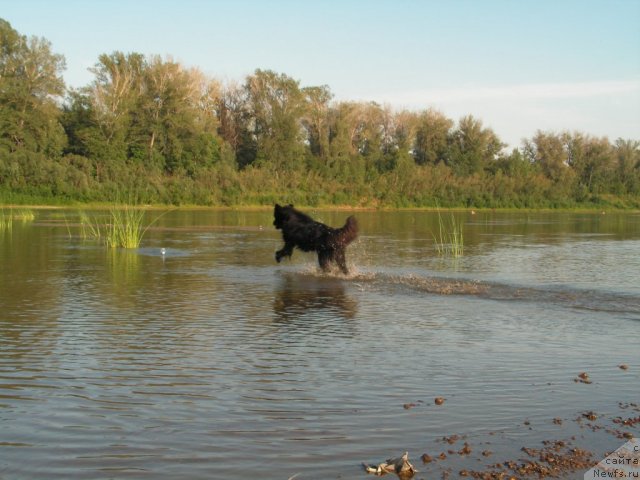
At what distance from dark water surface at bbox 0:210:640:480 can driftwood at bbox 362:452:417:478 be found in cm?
12

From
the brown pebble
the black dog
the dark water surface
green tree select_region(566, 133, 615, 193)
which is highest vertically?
green tree select_region(566, 133, 615, 193)

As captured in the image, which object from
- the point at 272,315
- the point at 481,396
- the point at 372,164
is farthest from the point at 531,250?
the point at 372,164

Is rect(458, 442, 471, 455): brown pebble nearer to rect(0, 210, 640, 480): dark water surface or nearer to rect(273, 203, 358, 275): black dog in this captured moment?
rect(0, 210, 640, 480): dark water surface

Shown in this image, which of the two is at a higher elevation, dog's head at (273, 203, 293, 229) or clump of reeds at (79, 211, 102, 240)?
dog's head at (273, 203, 293, 229)

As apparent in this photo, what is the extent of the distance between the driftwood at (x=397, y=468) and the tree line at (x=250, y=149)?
172ft

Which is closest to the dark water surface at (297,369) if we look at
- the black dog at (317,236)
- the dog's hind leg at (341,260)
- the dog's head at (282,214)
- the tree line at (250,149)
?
the dog's hind leg at (341,260)

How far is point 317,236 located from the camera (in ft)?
59.6

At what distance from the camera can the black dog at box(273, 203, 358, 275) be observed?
1761 cm

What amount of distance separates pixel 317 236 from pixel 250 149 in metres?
67.4

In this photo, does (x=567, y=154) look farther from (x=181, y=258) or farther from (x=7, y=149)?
(x=181, y=258)

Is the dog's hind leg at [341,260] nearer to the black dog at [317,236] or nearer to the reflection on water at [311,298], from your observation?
the black dog at [317,236]

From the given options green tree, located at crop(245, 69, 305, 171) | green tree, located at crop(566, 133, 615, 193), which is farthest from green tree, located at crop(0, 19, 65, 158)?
green tree, located at crop(566, 133, 615, 193)

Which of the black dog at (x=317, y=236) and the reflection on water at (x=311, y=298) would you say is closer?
the reflection on water at (x=311, y=298)

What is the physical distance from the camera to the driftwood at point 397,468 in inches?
211
